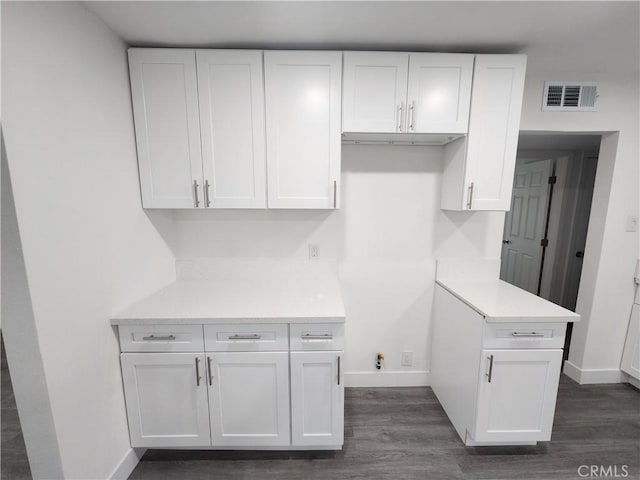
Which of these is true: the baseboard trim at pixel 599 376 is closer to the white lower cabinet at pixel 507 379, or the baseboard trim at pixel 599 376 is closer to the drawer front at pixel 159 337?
the white lower cabinet at pixel 507 379

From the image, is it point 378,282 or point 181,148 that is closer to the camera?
point 181,148

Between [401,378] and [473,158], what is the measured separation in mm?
1735

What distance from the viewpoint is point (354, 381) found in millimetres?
2217

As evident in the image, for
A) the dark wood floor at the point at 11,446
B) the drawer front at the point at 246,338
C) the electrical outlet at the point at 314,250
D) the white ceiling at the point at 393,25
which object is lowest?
the dark wood floor at the point at 11,446

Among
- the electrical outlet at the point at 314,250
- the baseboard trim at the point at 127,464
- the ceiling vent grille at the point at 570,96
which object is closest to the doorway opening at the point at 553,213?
the ceiling vent grille at the point at 570,96

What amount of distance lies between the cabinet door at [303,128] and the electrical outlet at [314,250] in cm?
43

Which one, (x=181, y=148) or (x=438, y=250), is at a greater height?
(x=181, y=148)

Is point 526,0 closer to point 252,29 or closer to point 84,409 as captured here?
point 252,29

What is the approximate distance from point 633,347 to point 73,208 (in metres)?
3.79

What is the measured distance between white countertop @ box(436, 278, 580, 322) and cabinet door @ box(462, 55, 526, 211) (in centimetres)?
56

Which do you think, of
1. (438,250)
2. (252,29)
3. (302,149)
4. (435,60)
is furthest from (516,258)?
(252,29)

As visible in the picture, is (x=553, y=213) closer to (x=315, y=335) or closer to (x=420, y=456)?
(x=420, y=456)

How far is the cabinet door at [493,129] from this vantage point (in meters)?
1.54

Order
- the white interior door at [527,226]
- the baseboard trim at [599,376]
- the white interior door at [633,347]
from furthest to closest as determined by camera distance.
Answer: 1. the white interior door at [527,226]
2. the baseboard trim at [599,376]
3. the white interior door at [633,347]
